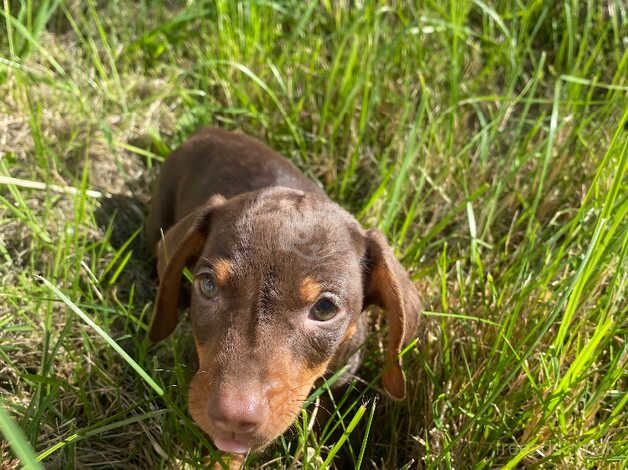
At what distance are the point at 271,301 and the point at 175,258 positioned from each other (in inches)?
24.7

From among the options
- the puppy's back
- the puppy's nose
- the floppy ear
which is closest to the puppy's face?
the puppy's nose

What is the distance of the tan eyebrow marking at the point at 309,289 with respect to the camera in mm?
2762

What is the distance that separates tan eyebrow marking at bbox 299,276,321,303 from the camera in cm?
276

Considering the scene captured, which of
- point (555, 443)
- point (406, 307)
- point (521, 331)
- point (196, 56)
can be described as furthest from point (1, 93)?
point (555, 443)

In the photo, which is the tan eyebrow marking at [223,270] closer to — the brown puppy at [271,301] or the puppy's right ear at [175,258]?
the brown puppy at [271,301]

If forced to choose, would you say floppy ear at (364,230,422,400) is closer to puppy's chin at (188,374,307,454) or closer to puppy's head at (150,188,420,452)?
puppy's head at (150,188,420,452)

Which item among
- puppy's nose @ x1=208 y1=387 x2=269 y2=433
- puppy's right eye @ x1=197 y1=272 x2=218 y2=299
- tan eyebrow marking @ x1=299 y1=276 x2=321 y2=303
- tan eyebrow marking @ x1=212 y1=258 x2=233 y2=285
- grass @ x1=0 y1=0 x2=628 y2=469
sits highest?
tan eyebrow marking @ x1=212 y1=258 x2=233 y2=285

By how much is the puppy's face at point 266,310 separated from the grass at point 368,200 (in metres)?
0.19

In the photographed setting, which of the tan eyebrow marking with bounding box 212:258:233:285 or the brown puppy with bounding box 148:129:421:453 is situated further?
the tan eyebrow marking with bounding box 212:258:233:285

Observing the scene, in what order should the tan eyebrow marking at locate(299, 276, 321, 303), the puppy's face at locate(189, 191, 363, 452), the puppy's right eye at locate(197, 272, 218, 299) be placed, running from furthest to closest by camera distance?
1. the puppy's right eye at locate(197, 272, 218, 299)
2. the tan eyebrow marking at locate(299, 276, 321, 303)
3. the puppy's face at locate(189, 191, 363, 452)

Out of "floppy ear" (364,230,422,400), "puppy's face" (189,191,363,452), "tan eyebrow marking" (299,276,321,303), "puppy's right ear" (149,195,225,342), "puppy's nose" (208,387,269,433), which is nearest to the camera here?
"puppy's nose" (208,387,269,433)

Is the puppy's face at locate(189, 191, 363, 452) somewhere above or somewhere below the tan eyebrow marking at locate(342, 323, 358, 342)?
above

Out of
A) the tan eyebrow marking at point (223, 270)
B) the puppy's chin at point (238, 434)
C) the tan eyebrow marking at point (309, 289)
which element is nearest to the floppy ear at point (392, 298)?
the tan eyebrow marking at point (309, 289)

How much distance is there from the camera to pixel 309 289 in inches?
109
